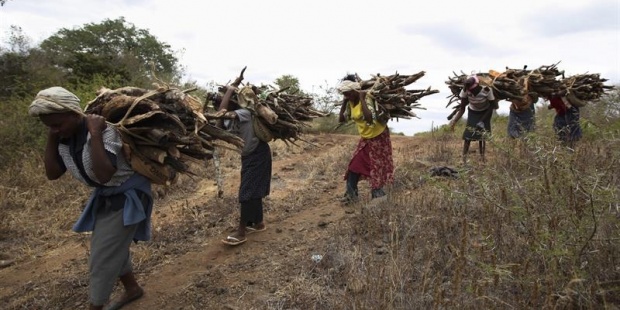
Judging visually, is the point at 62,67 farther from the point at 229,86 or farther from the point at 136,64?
the point at 229,86

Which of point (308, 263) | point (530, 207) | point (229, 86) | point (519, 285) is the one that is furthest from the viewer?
point (229, 86)

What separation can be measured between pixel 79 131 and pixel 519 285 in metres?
2.59

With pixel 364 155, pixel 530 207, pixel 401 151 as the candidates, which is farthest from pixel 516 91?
pixel 530 207

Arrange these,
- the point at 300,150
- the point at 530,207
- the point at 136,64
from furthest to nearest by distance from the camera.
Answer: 1. the point at 136,64
2. the point at 300,150
3. the point at 530,207

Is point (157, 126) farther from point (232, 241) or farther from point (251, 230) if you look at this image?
point (251, 230)

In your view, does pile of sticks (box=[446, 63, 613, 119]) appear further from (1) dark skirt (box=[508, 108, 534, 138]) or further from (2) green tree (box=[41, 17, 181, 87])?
(2) green tree (box=[41, 17, 181, 87])

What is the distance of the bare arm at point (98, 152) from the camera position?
246 cm

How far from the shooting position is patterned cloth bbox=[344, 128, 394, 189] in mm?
4648

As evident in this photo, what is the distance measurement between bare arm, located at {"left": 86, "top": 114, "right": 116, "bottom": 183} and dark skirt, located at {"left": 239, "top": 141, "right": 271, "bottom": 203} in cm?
172

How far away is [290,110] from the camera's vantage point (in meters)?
4.61

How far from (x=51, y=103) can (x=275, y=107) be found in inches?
88.5

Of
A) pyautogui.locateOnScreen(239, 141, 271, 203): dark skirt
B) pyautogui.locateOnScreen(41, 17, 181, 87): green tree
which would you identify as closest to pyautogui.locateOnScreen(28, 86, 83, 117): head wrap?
pyautogui.locateOnScreen(239, 141, 271, 203): dark skirt

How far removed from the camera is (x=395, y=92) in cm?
501

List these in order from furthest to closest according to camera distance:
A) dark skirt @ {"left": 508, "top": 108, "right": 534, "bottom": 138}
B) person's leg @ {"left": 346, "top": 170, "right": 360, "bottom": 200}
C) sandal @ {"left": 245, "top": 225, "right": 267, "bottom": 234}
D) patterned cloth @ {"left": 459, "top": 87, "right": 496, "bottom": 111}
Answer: dark skirt @ {"left": 508, "top": 108, "right": 534, "bottom": 138} < patterned cloth @ {"left": 459, "top": 87, "right": 496, "bottom": 111} < person's leg @ {"left": 346, "top": 170, "right": 360, "bottom": 200} < sandal @ {"left": 245, "top": 225, "right": 267, "bottom": 234}
